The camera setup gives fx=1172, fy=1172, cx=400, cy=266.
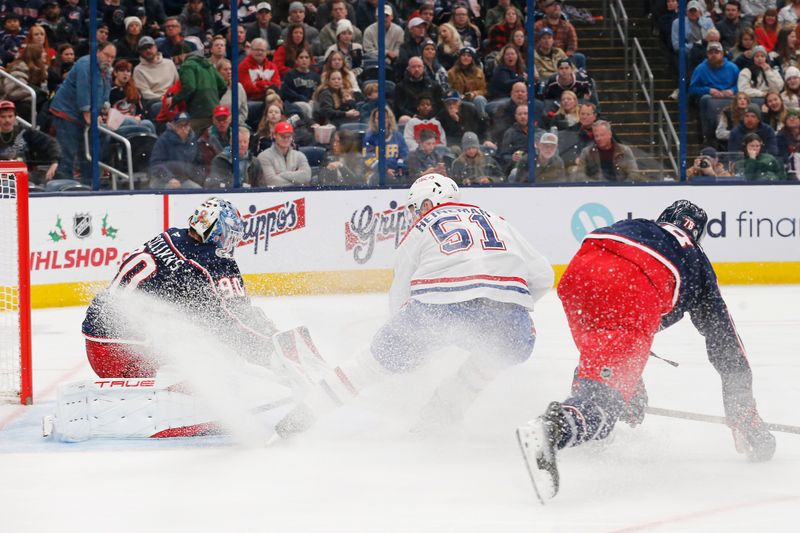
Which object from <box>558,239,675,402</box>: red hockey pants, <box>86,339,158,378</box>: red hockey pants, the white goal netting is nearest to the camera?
<box>558,239,675,402</box>: red hockey pants

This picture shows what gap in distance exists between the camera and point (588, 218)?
1003cm

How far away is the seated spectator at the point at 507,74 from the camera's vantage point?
1013 centimetres

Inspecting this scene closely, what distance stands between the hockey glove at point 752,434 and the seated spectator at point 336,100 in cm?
608

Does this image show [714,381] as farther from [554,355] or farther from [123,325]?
[123,325]

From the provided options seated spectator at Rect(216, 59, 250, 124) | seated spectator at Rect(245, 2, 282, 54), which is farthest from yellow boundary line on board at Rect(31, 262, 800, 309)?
seated spectator at Rect(245, 2, 282, 54)

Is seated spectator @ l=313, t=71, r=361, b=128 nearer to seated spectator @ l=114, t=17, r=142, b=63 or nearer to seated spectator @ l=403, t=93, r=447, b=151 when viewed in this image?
seated spectator @ l=403, t=93, r=447, b=151

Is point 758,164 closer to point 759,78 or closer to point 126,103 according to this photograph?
point 759,78

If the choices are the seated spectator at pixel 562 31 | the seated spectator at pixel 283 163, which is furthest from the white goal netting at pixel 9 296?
the seated spectator at pixel 562 31

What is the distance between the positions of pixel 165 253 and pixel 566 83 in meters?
6.14

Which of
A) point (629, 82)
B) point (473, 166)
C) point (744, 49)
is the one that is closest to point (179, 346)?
point (473, 166)

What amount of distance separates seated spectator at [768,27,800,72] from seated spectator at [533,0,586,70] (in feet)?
5.83

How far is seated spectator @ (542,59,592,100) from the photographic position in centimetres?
1018

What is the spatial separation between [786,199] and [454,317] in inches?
259

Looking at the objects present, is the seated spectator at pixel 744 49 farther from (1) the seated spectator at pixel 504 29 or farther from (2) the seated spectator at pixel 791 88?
(1) the seated spectator at pixel 504 29
